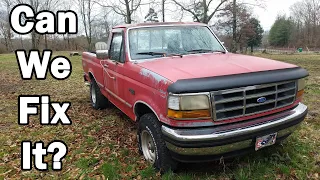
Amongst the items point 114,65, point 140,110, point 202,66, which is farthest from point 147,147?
point 114,65

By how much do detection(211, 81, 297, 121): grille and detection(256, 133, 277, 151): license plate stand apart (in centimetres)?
29

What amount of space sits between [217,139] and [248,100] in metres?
0.54

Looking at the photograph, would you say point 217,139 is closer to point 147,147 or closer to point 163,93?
point 163,93

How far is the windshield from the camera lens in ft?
13.1

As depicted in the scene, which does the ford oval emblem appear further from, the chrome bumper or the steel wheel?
the steel wheel

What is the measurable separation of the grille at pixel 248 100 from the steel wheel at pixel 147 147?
3.70 ft

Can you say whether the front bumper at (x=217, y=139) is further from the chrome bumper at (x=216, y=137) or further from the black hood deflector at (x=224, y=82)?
the black hood deflector at (x=224, y=82)

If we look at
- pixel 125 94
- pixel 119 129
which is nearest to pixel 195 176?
pixel 125 94

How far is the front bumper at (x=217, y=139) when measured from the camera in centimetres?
267

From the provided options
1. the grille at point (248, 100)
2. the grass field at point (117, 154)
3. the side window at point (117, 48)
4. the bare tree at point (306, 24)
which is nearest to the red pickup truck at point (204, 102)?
the grille at point (248, 100)

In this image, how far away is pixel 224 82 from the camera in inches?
104

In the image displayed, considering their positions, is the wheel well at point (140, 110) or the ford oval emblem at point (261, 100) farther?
the wheel well at point (140, 110)

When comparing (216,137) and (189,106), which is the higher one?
(189,106)

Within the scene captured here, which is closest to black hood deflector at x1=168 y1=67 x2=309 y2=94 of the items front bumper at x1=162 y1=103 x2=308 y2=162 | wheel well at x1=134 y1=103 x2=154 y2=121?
front bumper at x1=162 y1=103 x2=308 y2=162
